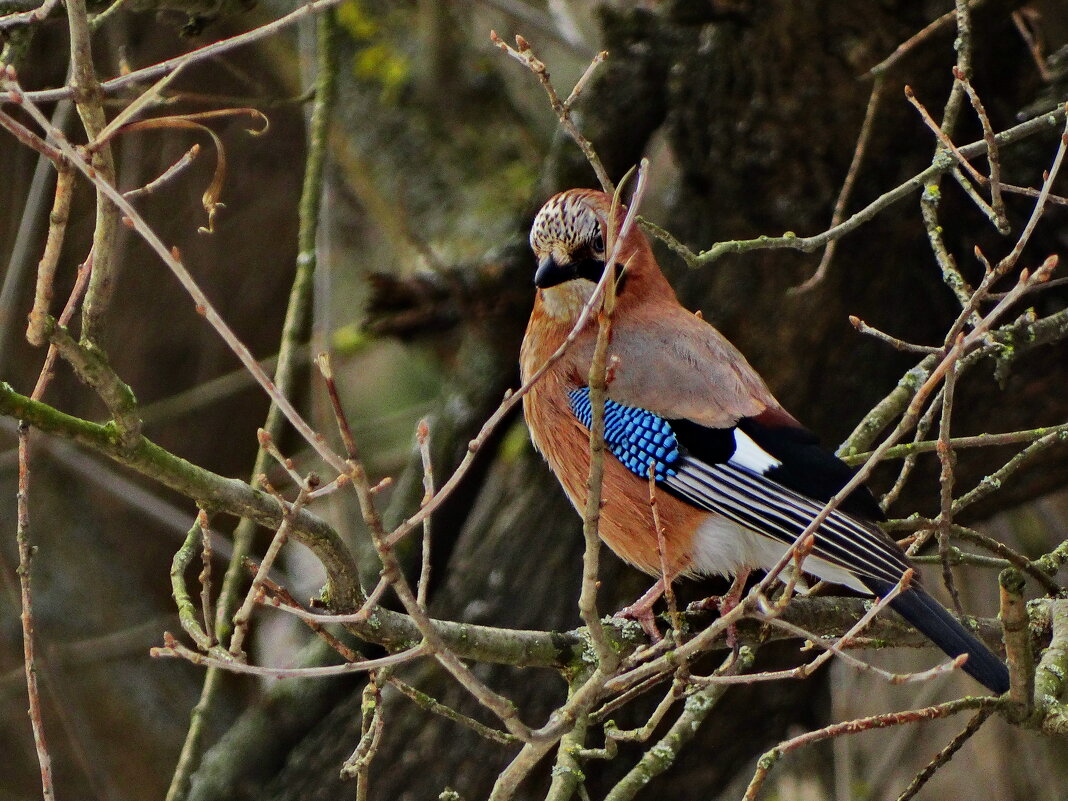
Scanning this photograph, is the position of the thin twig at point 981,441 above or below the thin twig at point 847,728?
above

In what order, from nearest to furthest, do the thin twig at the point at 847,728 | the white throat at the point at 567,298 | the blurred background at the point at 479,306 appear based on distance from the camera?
1. the thin twig at the point at 847,728
2. the white throat at the point at 567,298
3. the blurred background at the point at 479,306

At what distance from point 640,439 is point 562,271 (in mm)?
559

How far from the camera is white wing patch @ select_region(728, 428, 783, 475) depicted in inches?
138

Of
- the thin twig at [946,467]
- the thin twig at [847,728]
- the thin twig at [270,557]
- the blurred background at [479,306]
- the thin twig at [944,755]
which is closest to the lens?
the thin twig at [270,557]

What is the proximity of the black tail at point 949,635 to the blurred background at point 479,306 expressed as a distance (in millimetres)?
1494

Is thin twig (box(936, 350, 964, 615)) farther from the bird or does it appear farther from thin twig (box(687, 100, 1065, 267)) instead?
thin twig (box(687, 100, 1065, 267))

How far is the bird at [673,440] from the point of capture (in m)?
3.41

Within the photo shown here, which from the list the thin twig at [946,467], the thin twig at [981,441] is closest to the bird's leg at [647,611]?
the thin twig at [981,441]

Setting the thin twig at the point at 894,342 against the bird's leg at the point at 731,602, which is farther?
the bird's leg at the point at 731,602

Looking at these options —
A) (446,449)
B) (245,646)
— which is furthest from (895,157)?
(245,646)

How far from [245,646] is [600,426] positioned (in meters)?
4.23

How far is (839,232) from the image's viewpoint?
3.23 metres

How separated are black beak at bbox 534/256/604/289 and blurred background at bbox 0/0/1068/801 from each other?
0.61m

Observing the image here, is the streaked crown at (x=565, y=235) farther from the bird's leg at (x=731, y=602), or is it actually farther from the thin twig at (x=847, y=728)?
the thin twig at (x=847, y=728)
